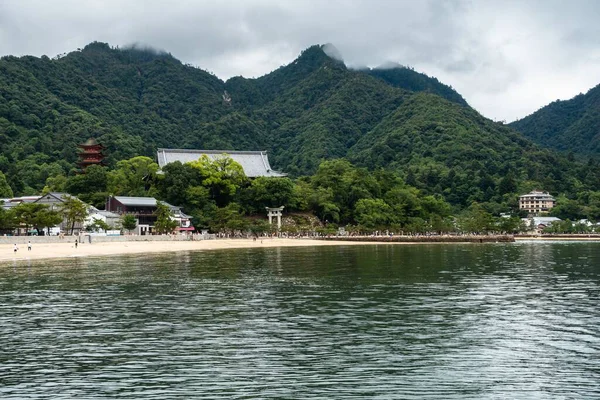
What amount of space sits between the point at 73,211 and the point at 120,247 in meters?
11.4

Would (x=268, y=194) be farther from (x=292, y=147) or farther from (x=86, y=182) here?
(x=292, y=147)

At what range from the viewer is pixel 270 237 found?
8550cm

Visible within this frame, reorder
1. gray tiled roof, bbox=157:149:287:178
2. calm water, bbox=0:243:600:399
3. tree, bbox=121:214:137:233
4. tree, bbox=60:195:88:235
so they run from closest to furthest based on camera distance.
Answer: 1. calm water, bbox=0:243:600:399
2. tree, bbox=60:195:88:235
3. tree, bbox=121:214:137:233
4. gray tiled roof, bbox=157:149:287:178

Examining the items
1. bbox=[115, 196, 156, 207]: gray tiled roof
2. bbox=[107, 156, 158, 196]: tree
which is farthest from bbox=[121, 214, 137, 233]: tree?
bbox=[107, 156, 158, 196]: tree

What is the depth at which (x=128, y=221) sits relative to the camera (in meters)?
77.1

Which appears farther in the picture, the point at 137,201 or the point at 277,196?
the point at 277,196

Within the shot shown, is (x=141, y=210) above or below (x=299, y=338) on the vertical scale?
above

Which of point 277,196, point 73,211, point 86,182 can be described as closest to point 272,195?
point 277,196

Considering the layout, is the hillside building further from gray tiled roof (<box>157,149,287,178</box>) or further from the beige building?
the beige building

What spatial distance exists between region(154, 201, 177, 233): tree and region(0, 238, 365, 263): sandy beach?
16.6 feet

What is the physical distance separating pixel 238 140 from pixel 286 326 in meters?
143

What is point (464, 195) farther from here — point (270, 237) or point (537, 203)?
point (270, 237)

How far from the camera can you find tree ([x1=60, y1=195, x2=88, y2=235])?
231 feet

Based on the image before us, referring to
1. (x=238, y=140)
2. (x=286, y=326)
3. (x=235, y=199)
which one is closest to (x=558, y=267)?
(x=286, y=326)
